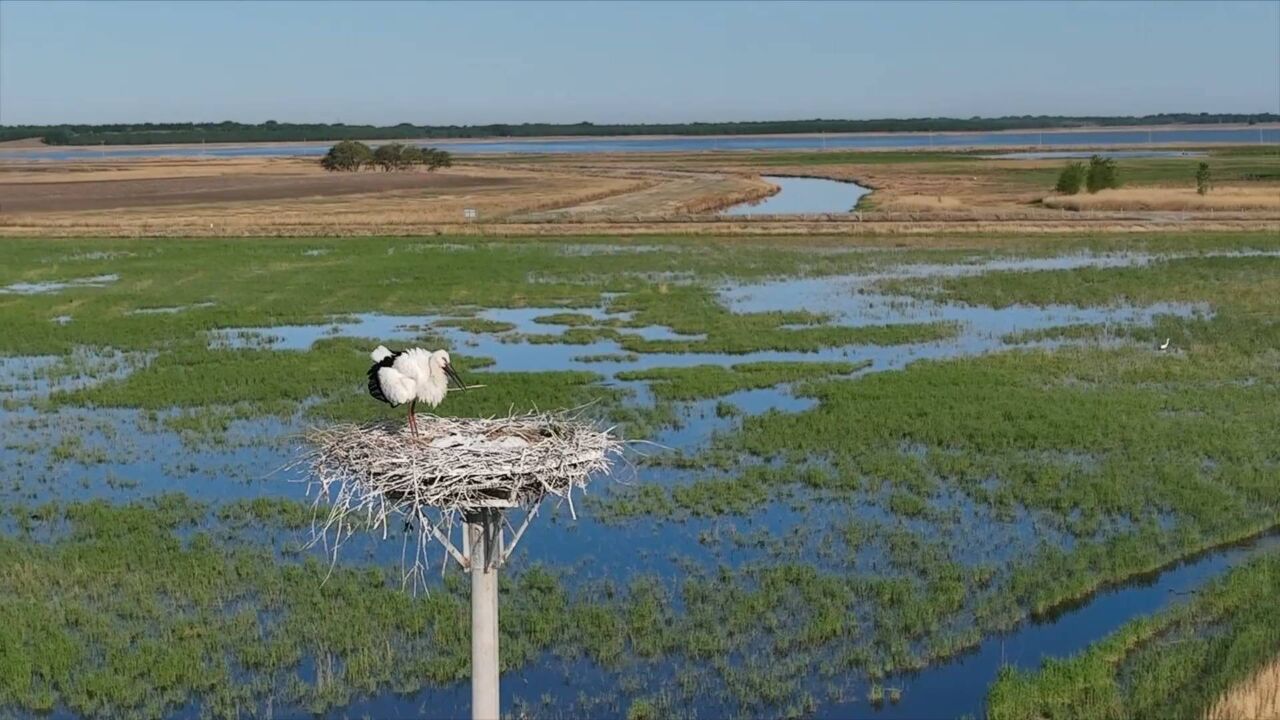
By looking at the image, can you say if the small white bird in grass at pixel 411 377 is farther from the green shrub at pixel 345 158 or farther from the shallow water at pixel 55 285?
the green shrub at pixel 345 158

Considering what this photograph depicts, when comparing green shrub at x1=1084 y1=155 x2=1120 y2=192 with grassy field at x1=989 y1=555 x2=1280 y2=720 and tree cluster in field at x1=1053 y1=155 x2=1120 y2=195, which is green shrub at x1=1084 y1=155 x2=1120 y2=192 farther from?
grassy field at x1=989 y1=555 x2=1280 y2=720

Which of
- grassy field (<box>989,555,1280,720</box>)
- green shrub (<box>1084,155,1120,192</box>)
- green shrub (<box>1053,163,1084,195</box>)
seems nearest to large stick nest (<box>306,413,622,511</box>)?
grassy field (<box>989,555,1280,720</box>)

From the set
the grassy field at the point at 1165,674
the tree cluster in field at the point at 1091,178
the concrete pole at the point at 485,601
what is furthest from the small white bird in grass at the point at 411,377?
the tree cluster in field at the point at 1091,178

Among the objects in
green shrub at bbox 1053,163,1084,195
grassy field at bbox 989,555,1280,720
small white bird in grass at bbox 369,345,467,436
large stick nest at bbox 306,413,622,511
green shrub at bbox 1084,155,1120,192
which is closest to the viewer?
large stick nest at bbox 306,413,622,511

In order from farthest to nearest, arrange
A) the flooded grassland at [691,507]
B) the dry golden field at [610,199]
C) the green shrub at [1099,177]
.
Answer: the green shrub at [1099,177] < the dry golden field at [610,199] < the flooded grassland at [691,507]

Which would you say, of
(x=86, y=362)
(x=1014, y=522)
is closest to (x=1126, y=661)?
(x=1014, y=522)

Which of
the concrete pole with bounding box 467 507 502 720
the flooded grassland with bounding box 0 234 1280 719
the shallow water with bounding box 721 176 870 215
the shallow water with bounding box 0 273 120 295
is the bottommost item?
the shallow water with bounding box 721 176 870 215

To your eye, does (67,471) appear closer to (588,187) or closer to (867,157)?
(588,187)
